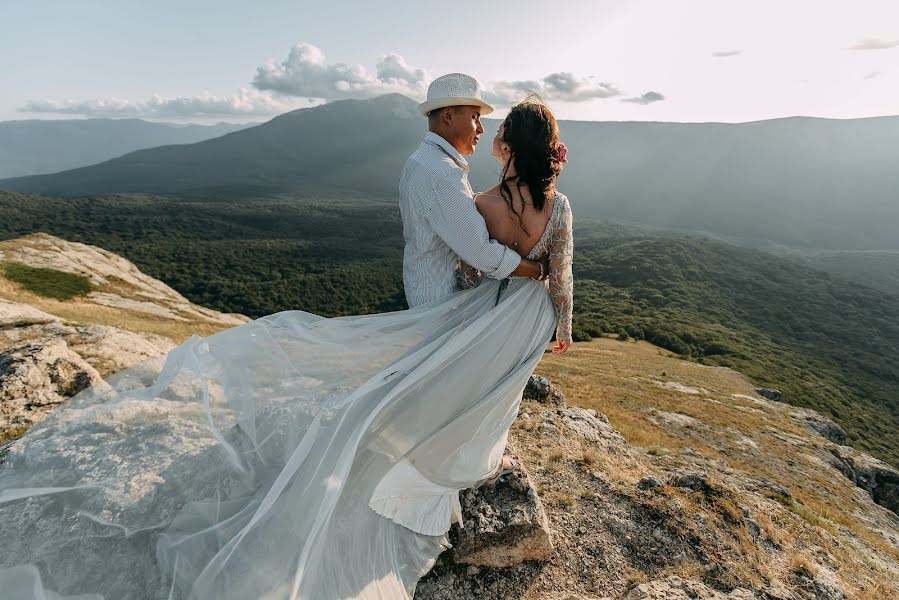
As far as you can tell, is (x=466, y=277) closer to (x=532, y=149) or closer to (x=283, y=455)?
(x=532, y=149)

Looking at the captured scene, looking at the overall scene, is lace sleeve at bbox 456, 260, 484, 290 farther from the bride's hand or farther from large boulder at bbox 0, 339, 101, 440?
large boulder at bbox 0, 339, 101, 440

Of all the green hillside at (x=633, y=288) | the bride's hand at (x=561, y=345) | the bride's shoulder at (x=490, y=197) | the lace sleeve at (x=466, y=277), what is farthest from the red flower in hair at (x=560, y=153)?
the green hillside at (x=633, y=288)

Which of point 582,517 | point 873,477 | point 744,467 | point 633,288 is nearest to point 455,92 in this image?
point 582,517

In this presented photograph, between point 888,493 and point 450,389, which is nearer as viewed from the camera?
point 450,389

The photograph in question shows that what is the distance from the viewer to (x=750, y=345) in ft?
232

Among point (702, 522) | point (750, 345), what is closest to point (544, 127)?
point (702, 522)

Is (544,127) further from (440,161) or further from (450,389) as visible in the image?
(450,389)

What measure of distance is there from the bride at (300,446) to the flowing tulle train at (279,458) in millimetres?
12

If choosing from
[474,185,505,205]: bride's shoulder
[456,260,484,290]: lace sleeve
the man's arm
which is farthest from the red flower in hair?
[456,260,484,290]: lace sleeve

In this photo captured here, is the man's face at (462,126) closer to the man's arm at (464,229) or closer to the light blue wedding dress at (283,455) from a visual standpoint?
the man's arm at (464,229)

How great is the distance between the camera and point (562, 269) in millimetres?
3955

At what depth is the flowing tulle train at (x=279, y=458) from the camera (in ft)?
8.52

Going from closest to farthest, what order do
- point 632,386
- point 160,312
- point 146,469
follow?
point 146,469, point 632,386, point 160,312

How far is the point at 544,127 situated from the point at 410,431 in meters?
2.54
